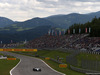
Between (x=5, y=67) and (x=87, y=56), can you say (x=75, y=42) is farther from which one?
(x=5, y=67)

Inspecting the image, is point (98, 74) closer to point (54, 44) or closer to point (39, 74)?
point (39, 74)

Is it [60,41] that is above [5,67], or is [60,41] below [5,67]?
above

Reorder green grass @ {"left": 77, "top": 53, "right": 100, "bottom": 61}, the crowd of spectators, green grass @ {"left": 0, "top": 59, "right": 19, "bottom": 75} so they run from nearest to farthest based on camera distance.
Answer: green grass @ {"left": 0, "top": 59, "right": 19, "bottom": 75}, green grass @ {"left": 77, "top": 53, "right": 100, "bottom": 61}, the crowd of spectators

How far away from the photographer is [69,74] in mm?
36750

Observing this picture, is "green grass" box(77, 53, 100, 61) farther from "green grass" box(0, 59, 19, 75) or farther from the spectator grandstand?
"green grass" box(0, 59, 19, 75)

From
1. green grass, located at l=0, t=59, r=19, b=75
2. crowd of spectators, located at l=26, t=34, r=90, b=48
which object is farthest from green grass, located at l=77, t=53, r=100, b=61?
crowd of spectators, located at l=26, t=34, r=90, b=48

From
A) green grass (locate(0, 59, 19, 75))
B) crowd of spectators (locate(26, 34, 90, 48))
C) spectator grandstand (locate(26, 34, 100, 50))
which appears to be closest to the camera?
green grass (locate(0, 59, 19, 75))

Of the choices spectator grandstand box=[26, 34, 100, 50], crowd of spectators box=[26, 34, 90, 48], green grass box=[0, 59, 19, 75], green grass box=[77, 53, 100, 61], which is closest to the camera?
green grass box=[0, 59, 19, 75]

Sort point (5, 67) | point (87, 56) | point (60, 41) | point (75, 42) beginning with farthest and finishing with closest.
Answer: point (60, 41) < point (75, 42) < point (87, 56) < point (5, 67)

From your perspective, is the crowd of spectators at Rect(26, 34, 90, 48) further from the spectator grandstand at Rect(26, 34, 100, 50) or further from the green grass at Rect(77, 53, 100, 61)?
the green grass at Rect(77, 53, 100, 61)

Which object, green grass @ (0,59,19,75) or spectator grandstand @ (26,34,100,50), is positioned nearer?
green grass @ (0,59,19,75)

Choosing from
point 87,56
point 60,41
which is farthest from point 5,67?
point 60,41

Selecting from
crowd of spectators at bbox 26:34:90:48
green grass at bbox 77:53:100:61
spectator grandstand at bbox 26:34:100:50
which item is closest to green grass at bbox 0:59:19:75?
green grass at bbox 77:53:100:61

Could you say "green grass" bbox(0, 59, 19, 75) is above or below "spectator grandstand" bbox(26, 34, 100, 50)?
below
